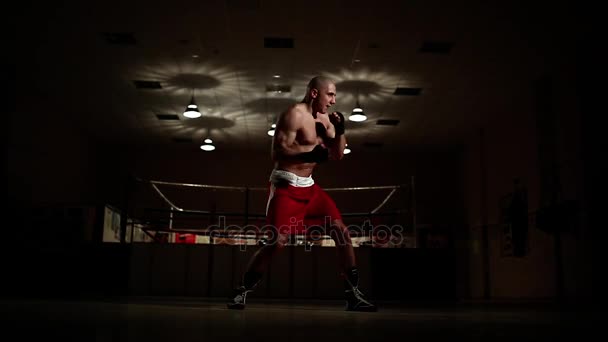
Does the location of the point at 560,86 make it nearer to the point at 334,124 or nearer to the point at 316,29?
the point at 316,29

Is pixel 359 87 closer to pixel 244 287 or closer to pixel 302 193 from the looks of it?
pixel 302 193

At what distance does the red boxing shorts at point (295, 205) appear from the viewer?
9.59 ft

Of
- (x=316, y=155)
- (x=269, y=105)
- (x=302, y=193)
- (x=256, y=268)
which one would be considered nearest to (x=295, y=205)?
(x=302, y=193)

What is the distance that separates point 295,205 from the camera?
9.75 feet

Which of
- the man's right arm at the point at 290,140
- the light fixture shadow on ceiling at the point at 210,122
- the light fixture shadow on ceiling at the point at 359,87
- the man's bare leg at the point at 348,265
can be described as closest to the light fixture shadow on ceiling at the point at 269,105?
the light fixture shadow on ceiling at the point at 210,122

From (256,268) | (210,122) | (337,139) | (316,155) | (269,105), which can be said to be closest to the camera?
(316,155)

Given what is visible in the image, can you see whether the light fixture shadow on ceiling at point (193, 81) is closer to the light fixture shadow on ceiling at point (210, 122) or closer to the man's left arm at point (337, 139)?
the light fixture shadow on ceiling at point (210, 122)

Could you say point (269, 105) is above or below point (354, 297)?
above

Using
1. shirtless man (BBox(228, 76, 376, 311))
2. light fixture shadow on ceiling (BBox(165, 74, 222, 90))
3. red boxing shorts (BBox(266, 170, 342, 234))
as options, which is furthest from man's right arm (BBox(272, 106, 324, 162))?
light fixture shadow on ceiling (BBox(165, 74, 222, 90))

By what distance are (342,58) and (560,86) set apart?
122 inches

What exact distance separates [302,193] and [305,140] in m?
0.30

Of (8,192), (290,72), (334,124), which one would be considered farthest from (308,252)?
(8,192)

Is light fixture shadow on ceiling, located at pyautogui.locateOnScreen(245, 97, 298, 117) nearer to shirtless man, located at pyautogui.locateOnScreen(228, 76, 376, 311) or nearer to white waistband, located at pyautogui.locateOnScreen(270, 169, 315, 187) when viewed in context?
shirtless man, located at pyautogui.locateOnScreen(228, 76, 376, 311)

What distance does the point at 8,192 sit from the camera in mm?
7848
